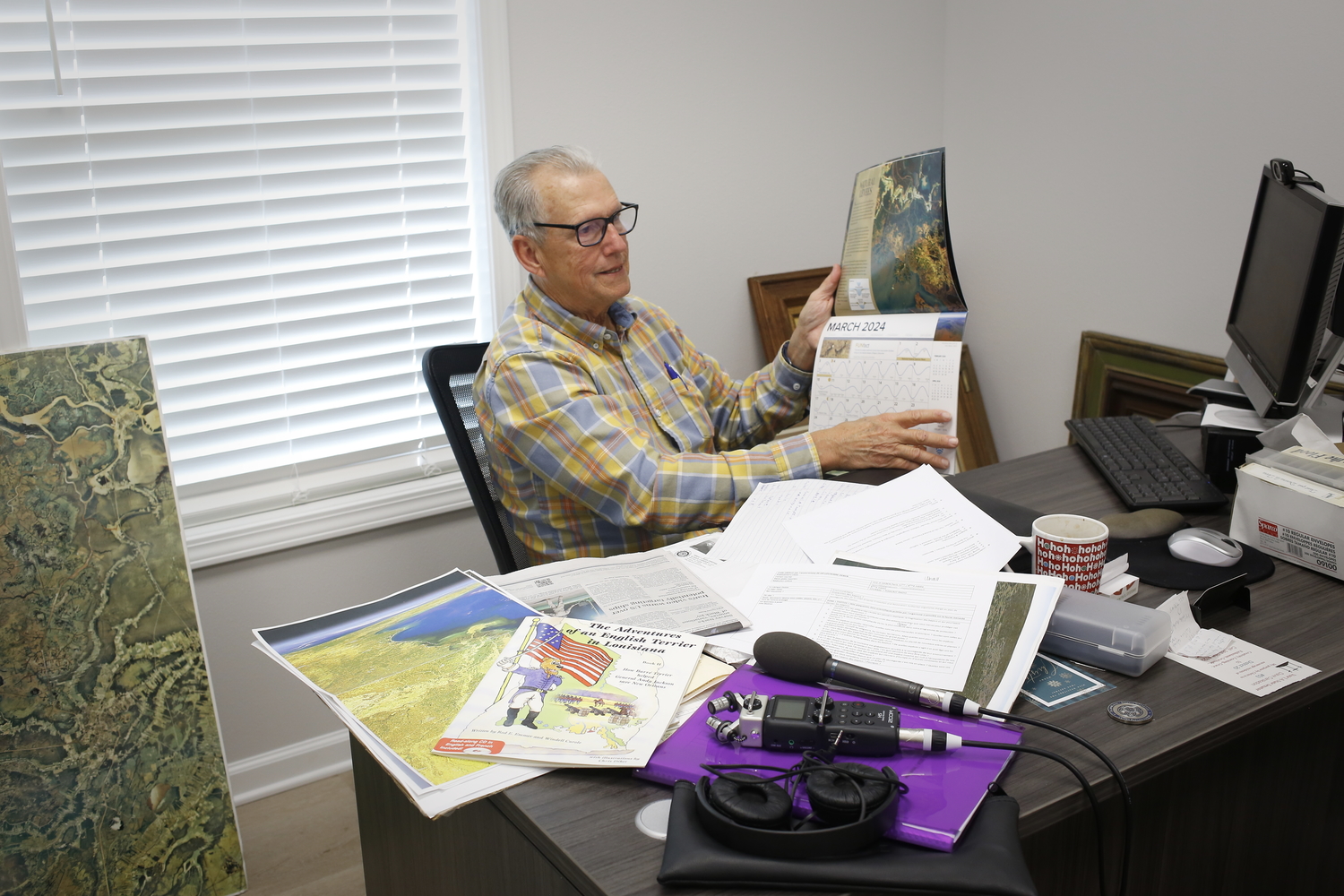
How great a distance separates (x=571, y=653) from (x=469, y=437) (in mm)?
874

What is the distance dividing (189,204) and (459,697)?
1.58 meters

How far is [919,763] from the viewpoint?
92 centimetres

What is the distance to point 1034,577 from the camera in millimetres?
1221

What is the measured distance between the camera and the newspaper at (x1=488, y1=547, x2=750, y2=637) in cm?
122

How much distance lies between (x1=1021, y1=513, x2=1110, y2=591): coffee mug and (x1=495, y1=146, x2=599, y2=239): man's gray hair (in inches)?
43.1

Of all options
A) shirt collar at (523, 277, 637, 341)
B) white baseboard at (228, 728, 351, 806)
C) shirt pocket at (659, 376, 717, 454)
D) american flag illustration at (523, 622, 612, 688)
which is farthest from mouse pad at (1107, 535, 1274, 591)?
white baseboard at (228, 728, 351, 806)

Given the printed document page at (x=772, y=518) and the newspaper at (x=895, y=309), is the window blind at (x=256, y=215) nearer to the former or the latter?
the newspaper at (x=895, y=309)

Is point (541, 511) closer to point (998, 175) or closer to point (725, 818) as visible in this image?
point (725, 818)

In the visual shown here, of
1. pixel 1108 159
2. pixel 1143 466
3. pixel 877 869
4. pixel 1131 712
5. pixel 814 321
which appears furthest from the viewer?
pixel 1108 159

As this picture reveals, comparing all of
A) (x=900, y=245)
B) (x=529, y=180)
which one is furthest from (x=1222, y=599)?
(x=529, y=180)

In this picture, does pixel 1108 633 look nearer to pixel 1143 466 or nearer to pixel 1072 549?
pixel 1072 549

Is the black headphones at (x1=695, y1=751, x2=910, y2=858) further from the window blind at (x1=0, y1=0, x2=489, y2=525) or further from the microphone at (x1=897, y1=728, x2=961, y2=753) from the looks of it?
the window blind at (x1=0, y1=0, x2=489, y2=525)

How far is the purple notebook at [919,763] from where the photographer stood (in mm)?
837

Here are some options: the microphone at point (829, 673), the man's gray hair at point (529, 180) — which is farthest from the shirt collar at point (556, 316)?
the microphone at point (829, 673)
